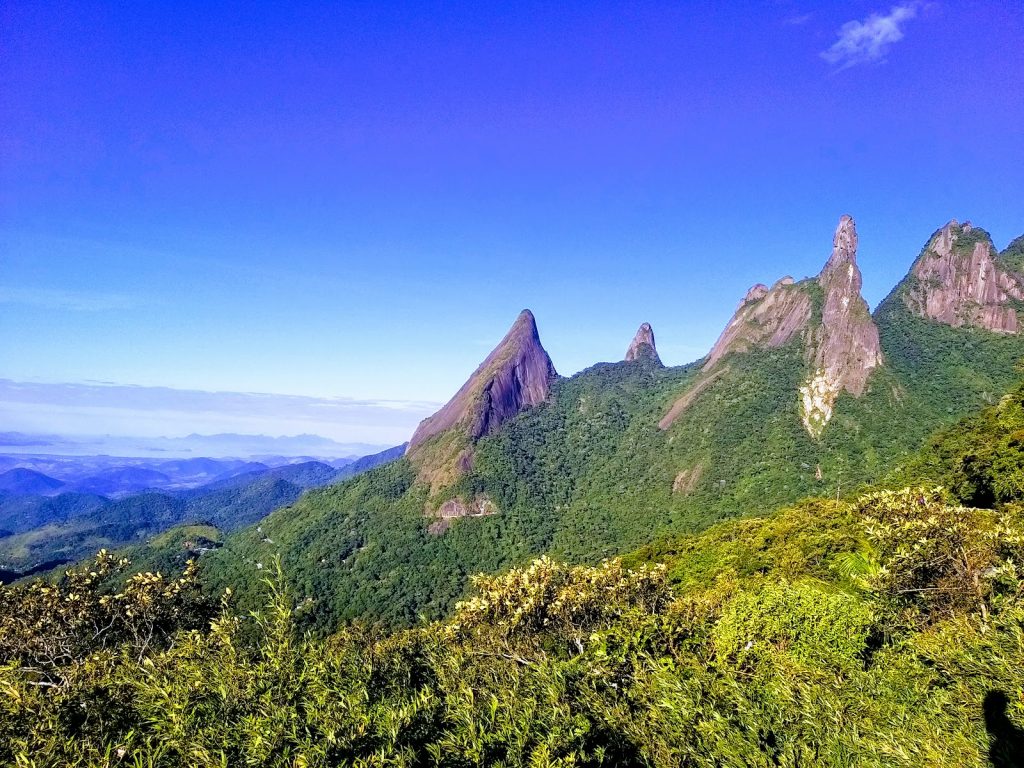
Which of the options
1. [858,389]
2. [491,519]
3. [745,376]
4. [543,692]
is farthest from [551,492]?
[543,692]

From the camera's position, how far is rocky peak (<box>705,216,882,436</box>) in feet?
320

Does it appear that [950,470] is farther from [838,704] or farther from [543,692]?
[543,692]

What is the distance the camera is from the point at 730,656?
17.9 meters

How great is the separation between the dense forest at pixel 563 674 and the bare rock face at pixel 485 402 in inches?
3760

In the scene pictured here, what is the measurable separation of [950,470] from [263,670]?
2083 inches

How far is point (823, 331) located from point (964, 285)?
1578 inches

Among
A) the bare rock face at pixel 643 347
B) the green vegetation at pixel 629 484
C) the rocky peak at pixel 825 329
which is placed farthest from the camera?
the bare rock face at pixel 643 347

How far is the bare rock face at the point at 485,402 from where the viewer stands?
120 metres

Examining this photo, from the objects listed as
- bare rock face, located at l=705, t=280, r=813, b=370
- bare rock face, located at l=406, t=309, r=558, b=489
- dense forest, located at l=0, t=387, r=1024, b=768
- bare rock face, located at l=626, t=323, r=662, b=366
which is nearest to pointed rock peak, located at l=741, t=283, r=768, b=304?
bare rock face, located at l=705, t=280, r=813, b=370

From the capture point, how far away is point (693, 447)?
Answer: 346 feet

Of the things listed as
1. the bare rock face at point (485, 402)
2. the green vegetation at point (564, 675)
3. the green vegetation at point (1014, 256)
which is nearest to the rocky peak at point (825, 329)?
the green vegetation at point (1014, 256)

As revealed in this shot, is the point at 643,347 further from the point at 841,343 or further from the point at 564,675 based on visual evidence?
the point at 564,675

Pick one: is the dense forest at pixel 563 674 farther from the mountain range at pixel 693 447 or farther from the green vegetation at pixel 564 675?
the mountain range at pixel 693 447

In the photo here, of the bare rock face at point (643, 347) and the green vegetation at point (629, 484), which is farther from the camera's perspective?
the bare rock face at point (643, 347)
